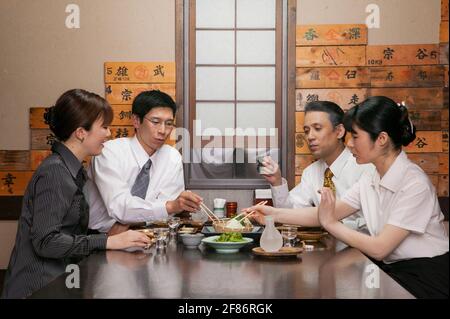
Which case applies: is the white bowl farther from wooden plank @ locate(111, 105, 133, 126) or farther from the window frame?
wooden plank @ locate(111, 105, 133, 126)

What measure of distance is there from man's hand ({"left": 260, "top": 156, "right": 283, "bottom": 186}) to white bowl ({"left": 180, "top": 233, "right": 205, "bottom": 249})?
1.49 meters

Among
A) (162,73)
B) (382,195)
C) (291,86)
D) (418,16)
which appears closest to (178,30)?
(162,73)

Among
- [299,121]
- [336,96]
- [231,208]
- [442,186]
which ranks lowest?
[231,208]

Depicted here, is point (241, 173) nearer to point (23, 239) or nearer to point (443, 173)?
point (443, 173)

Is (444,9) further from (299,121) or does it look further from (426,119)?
(299,121)

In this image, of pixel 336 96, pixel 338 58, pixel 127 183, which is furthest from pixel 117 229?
pixel 338 58

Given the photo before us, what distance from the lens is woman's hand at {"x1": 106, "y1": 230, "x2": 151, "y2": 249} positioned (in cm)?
264

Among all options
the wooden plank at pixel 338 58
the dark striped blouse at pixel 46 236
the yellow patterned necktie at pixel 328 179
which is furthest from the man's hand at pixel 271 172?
the dark striped blouse at pixel 46 236

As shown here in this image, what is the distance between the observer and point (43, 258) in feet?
8.65

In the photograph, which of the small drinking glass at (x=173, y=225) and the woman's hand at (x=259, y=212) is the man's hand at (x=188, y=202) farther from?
the woman's hand at (x=259, y=212)

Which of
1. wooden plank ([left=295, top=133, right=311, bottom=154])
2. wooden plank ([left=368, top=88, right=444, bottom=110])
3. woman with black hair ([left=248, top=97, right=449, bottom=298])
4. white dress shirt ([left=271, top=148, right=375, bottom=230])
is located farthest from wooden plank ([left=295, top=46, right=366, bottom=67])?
woman with black hair ([left=248, top=97, right=449, bottom=298])

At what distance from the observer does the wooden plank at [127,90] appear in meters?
4.65

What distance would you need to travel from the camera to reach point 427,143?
184 inches

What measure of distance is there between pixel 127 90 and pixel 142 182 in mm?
917
